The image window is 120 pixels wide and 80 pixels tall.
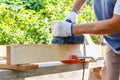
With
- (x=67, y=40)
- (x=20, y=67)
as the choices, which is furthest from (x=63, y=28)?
(x=20, y=67)

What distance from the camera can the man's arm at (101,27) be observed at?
1392mm

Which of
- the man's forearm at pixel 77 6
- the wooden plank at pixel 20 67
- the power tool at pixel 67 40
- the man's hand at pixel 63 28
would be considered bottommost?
the wooden plank at pixel 20 67

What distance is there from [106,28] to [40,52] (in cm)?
35

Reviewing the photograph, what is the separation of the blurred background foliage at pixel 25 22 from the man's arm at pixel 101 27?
83.6 inches

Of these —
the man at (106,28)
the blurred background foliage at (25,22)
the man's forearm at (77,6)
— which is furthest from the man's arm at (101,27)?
the blurred background foliage at (25,22)

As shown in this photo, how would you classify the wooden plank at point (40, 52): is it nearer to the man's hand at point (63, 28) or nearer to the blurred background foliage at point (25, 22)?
the man's hand at point (63, 28)

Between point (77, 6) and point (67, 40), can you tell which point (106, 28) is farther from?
point (77, 6)

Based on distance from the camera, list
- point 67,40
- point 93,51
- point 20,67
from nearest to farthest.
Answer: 1. point 20,67
2. point 67,40
3. point 93,51

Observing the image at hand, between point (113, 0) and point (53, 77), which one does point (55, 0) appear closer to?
point (53, 77)

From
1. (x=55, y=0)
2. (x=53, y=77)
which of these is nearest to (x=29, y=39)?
(x=55, y=0)

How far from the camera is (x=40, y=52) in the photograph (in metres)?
1.43

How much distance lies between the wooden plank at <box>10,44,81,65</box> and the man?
0.32 ft

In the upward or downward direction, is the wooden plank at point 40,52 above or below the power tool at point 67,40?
below

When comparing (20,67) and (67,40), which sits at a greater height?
(67,40)
